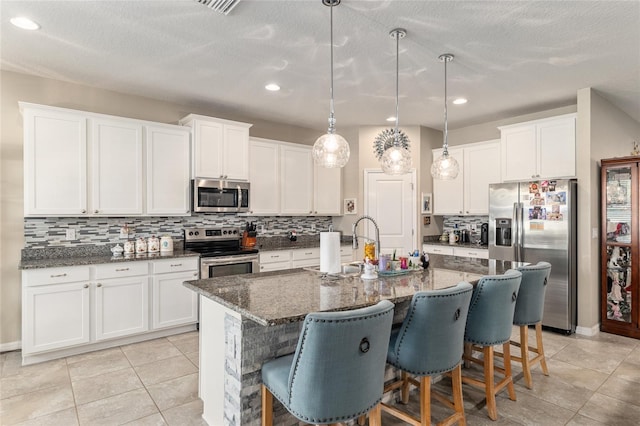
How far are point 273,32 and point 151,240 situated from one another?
8.86 ft

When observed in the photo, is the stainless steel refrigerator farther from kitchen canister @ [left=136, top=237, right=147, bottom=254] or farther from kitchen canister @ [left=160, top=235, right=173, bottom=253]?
kitchen canister @ [left=136, top=237, right=147, bottom=254]

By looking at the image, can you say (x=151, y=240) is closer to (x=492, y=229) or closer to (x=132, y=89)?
(x=132, y=89)

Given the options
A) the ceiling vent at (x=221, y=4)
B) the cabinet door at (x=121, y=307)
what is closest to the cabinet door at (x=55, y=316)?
the cabinet door at (x=121, y=307)

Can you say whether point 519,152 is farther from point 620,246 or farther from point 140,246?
point 140,246

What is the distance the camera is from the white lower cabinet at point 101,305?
322 centimetres

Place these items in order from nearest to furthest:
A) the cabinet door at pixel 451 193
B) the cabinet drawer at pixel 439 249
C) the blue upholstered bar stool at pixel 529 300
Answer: the blue upholstered bar stool at pixel 529 300
the cabinet drawer at pixel 439 249
the cabinet door at pixel 451 193

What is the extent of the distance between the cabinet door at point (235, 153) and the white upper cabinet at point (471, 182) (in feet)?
9.59

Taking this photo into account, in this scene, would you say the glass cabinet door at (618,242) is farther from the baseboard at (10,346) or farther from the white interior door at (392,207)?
the baseboard at (10,346)

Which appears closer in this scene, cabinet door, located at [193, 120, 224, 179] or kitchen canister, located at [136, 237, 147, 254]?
kitchen canister, located at [136, 237, 147, 254]

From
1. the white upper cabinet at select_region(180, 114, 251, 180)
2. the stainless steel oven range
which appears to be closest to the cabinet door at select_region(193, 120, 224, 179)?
the white upper cabinet at select_region(180, 114, 251, 180)

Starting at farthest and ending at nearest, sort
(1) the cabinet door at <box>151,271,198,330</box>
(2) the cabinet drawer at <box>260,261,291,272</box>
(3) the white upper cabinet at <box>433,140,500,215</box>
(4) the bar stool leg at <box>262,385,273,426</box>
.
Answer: (3) the white upper cabinet at <box>433,140,500,215</box>
(2) the cabinet drawer at <box>260,261,291,272</box>
(1) the cabinet door at <box>151,271,198,330</box>
(4) the bar stool leg at <box>262,385,273,426</box>

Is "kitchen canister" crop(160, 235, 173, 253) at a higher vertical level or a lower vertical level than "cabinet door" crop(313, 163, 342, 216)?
lower

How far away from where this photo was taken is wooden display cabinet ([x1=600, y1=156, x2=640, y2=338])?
3.96m

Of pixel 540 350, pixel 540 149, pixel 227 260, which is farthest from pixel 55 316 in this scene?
pixel 540 149
